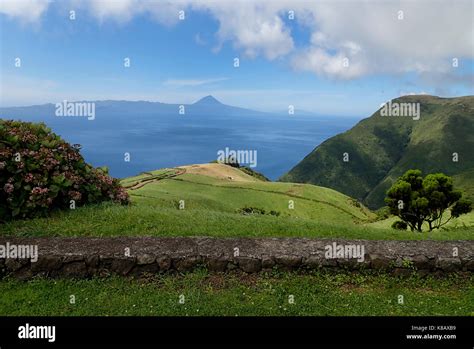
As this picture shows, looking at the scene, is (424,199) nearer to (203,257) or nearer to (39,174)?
(203,257)

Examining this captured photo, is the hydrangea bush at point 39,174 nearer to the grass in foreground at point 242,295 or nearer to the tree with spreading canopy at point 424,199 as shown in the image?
the grass in foreground at point 242,295

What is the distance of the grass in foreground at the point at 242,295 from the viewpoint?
10008mm

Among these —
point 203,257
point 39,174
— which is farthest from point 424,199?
point 39,174

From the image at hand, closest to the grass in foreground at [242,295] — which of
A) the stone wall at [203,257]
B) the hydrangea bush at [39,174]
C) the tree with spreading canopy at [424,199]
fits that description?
the stone wall at [203,257]

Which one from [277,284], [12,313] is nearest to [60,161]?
[12,313]

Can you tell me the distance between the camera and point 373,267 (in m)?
12.2

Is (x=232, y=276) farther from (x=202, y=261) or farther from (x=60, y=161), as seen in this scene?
(x=60, y=161)

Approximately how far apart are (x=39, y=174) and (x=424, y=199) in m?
37.4

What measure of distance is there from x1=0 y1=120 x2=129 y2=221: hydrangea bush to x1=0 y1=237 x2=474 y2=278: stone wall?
2169 millimetres

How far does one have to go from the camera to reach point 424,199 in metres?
41.0

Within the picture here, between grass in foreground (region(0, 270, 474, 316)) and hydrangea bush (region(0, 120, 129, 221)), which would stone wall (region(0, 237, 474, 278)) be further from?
hydrangea bush (region(0, 120, 129, 221))

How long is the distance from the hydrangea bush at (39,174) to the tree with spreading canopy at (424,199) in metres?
35.0

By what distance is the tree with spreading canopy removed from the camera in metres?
41.5
